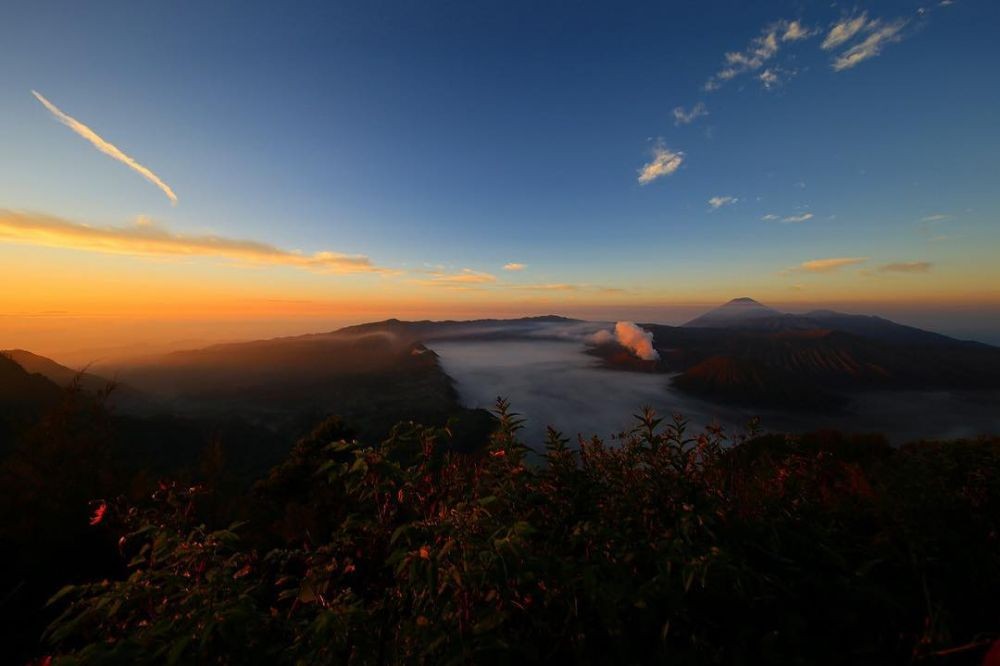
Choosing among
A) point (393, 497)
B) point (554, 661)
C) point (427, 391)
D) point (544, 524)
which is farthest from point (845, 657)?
point (427, 391)

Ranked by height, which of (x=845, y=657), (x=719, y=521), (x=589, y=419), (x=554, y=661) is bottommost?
(x=589, y=419)

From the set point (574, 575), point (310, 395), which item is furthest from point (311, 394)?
point (574, 575)

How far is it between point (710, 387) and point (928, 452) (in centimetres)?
20493

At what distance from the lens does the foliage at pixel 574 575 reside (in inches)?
88.3

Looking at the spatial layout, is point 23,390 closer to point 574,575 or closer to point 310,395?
point 310,395

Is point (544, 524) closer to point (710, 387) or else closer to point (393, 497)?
point (393, 497)

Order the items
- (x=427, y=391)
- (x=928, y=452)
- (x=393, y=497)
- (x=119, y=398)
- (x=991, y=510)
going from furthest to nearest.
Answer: (x=427, y=391), (x=119, y=398), (x=928, y=452), (x=991, y=510), (x=393, y=497)

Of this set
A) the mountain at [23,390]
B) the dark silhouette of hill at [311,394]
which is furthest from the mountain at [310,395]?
the mountain at [23,390]

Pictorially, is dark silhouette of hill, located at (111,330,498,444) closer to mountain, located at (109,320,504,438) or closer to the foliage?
mountain, located at (109,320,504,438)

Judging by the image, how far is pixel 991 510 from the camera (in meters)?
4.63

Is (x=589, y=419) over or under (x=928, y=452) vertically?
under

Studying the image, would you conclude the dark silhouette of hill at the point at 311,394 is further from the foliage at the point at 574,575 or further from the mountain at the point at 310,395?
the foliage at the point at 574,575

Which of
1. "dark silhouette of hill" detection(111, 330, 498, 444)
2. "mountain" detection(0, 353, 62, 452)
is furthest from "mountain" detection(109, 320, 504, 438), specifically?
"mountain" detection(0, 353, 62, 452)

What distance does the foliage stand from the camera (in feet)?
A: 7.36
